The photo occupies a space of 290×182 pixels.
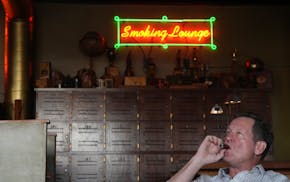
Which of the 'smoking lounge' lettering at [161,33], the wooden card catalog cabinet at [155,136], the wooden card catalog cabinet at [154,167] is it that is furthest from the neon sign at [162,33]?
the wooden card catalog cabinet at [154,167]

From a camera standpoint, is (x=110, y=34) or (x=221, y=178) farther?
(x=110, y=34)

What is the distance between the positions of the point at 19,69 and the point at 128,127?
6.13ft

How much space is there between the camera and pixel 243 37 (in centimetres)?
817

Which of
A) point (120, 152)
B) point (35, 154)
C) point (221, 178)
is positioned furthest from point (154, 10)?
point (221, 178)

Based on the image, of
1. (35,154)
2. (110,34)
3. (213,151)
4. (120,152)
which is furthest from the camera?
(110,34)

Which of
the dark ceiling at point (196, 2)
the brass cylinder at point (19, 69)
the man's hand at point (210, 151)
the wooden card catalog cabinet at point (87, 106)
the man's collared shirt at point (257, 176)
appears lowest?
the man's collared shirt at point (257, 176)

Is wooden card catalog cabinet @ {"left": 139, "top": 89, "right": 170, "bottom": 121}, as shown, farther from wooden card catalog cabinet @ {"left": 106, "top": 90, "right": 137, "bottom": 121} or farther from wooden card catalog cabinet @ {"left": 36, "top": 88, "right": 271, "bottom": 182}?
wooden card catalog cabinet @ {"left": 106, "top": 90, "right": 137, "bottom": 121}

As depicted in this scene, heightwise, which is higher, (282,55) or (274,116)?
(282,55)

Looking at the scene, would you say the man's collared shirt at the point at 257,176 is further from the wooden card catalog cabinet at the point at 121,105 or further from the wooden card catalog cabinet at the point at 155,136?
the wooden card catalog cabinet at the point at 121,105

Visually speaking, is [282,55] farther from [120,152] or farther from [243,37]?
[120,152]

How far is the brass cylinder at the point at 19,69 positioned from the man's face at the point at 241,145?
489 cm

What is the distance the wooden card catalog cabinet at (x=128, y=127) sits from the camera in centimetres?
712

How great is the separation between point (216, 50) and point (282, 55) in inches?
46.0

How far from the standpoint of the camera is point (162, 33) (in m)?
7.89
